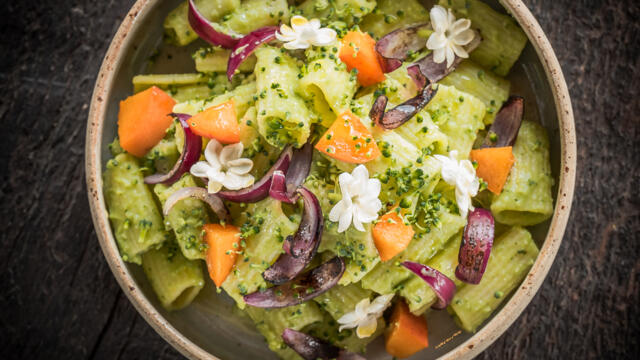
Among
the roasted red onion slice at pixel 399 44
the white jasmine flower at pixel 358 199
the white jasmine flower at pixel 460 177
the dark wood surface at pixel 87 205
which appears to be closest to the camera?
the white jasmine flower at pixel 358 199

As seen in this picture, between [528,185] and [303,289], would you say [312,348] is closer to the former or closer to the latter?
[303,289]

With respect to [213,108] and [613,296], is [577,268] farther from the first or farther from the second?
[213,108]

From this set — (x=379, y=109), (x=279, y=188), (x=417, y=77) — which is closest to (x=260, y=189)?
(x=279, y=188)

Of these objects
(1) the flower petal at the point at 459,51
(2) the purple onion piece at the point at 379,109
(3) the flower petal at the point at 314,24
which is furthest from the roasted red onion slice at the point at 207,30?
(1) the flower petal at the point at 459,51

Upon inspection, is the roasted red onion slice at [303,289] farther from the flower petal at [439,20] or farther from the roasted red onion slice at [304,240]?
the flower petal at [439,20]

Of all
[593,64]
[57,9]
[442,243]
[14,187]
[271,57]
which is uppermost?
[271,57]

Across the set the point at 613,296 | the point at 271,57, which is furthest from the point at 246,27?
the point at 613,296

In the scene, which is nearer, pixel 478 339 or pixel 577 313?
pixel 478 339

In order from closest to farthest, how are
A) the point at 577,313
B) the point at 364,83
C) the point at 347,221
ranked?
the point at 347,221 → the point at 364,83 → the point at 577,313
